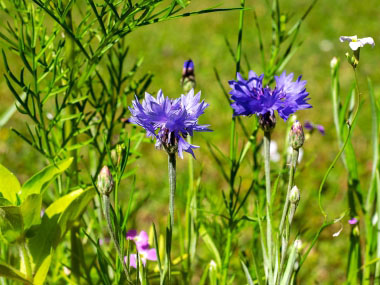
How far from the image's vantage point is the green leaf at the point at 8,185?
2.47 feet

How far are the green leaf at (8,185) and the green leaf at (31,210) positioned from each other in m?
0.05

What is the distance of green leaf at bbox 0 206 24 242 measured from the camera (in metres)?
0.68

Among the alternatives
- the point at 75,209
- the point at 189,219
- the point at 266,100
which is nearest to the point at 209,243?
the point at 189,219

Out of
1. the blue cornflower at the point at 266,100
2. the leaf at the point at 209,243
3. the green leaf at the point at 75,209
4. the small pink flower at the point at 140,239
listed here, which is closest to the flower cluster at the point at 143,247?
the small pink flower at the point at 140,239

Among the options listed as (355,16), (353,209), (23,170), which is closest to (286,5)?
(355,16)

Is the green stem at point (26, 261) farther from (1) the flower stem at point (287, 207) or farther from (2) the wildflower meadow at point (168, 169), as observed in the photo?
(1) the flower stem at point (287, 207)

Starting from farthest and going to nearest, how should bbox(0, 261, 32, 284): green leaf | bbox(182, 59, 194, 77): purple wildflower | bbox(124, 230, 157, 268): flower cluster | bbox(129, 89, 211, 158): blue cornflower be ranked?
1. bbox(124, 230, 157, 268): flower cluster
2. bbox(182, 59, 194, 77): purple wildflower
3. bbox(0, 261, 32, 284): green leaf
4. bbox(129, 89, 211, 158): blue cornflower

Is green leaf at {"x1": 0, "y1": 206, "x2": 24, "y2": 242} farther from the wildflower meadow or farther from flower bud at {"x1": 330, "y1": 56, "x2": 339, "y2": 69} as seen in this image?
flower bud at {"x1": 330, "y1": 56, "x2": 339, "y2": 69}

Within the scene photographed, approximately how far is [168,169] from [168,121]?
0.08 meters

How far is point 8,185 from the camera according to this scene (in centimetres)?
76

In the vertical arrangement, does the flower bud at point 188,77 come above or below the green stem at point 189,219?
above

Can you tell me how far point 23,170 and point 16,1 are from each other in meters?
1.13

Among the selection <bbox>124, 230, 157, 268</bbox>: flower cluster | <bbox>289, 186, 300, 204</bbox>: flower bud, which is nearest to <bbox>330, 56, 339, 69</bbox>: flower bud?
<bbox>289, 186, 300, 204</bbox>: flower bud

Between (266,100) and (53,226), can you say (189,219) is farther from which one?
(266,100)
